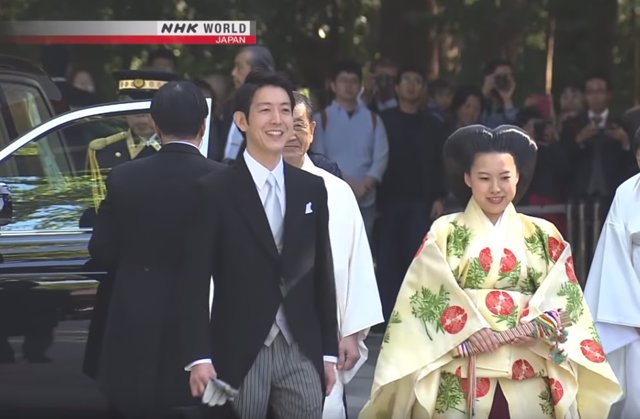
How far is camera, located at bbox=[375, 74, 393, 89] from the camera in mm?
9879

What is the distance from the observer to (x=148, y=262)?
4789 mm

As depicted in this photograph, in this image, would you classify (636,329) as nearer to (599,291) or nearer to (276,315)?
(599,291)

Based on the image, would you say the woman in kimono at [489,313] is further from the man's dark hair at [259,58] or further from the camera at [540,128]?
the camera at [540,128]

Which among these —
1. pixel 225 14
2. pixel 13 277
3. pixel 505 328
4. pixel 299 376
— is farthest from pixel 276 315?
pixel 225 14

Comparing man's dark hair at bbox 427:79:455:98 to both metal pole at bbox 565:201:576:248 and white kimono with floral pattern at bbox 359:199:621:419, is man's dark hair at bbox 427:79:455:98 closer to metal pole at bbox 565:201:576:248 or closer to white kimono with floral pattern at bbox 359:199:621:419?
metal pole at bbox 565:201:576:248

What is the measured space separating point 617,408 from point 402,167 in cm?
330

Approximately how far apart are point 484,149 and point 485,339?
69 cm

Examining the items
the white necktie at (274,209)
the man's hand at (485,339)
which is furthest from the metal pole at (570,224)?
the white necktie at (274,209)

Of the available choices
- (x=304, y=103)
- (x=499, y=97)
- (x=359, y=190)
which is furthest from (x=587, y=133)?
(x=304, y=103)

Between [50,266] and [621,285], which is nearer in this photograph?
[621,285]

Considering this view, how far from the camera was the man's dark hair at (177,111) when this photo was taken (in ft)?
15.9

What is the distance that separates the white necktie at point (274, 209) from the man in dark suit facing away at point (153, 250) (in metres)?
0.38

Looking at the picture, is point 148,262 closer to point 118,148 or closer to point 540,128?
point 118,148

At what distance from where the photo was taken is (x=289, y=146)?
17.7ft
